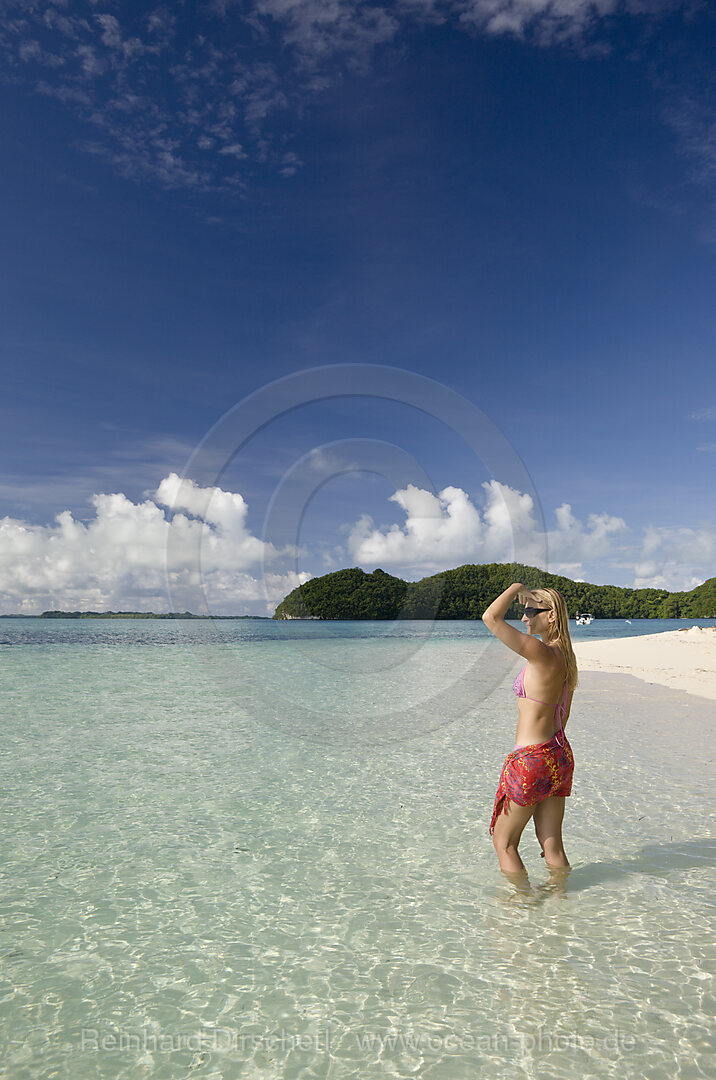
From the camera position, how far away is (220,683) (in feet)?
91.0

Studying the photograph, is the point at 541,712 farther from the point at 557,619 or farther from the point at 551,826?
the point at 551,826

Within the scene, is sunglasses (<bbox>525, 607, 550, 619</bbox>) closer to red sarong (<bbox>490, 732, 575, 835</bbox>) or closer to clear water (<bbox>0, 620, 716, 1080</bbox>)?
red sarong (<bbox>490, 732, 575, 835</bbox>)

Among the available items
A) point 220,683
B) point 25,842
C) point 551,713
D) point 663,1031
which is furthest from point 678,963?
point 220,683

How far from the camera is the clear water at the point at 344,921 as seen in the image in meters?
4.02

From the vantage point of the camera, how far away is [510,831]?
5758mm

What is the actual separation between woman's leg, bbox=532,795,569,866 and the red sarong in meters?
0.17

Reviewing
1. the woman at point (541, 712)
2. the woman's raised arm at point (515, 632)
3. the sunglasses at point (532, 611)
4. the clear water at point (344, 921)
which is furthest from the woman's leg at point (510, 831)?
the sunglasses at point (532, 611)

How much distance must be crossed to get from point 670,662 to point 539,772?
31.7 meters

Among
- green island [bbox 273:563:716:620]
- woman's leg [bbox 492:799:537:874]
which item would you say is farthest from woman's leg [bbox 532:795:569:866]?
green island [bbox 273:563:716:620]

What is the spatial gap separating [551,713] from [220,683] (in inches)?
950

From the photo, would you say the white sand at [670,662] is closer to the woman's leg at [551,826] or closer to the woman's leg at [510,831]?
the woman's leg at [551,826]

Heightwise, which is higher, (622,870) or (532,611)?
(532,611)

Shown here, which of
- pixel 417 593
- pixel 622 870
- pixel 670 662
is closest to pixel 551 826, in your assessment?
pixel 622 870

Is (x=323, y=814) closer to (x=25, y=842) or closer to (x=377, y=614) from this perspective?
(x=25, y=842)
